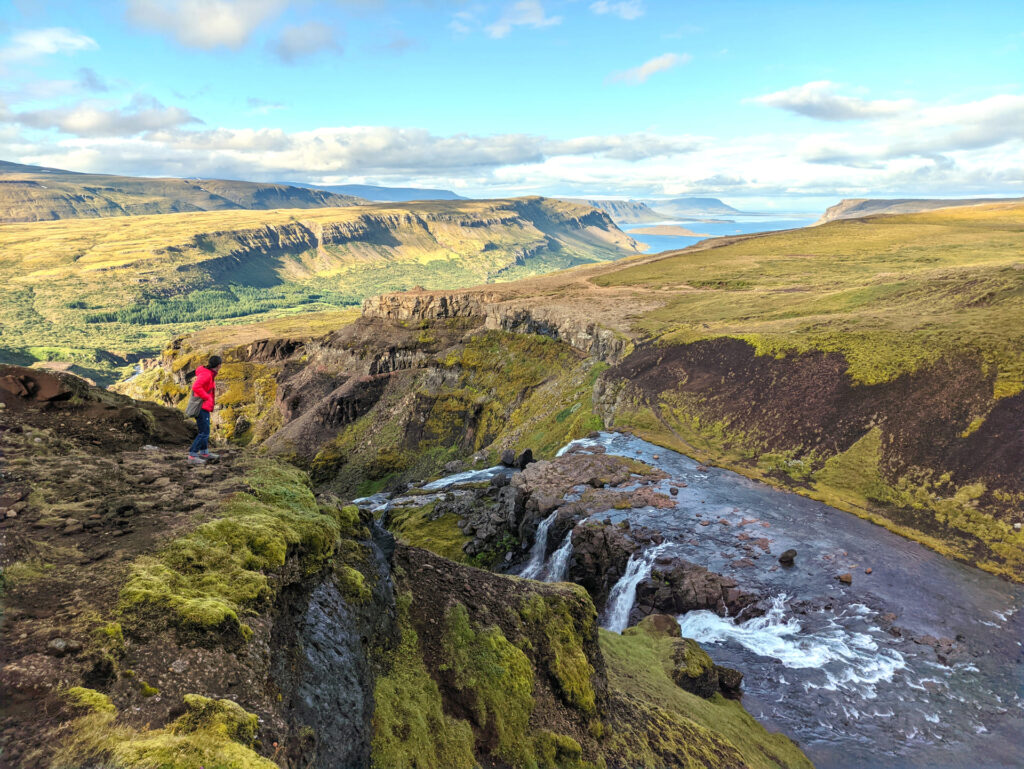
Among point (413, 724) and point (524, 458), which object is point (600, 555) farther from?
point (413, 724)

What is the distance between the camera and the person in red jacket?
53.9ft

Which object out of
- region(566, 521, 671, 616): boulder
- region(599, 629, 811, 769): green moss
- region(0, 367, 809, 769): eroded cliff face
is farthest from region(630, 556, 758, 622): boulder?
region(0, 367, 809, 769): eroded cliff face

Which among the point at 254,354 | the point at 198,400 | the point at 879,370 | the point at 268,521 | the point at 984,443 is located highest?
the point at 198,400

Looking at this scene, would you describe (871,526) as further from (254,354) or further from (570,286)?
(254,354)

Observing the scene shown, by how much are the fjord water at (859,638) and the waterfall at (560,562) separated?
16.6 ft

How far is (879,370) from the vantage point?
187ft

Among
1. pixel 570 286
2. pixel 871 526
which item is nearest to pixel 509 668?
pixel 871 526

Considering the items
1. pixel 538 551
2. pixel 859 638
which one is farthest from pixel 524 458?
pixel 859 638

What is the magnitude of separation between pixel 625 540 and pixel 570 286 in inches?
4756

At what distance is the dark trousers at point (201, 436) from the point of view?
1669 cm

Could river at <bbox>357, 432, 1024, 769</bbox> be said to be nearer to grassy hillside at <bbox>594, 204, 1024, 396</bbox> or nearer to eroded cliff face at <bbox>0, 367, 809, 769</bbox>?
eroded cliff face at <bbox>0, 367, 809, 769</bbox>

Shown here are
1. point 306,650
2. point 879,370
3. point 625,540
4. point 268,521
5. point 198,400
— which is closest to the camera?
point 306,650

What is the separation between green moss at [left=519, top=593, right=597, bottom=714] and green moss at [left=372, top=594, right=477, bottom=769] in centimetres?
406

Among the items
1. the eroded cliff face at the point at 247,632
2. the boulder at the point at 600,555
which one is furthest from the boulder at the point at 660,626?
the eroded cliff face at the point at 247,632
